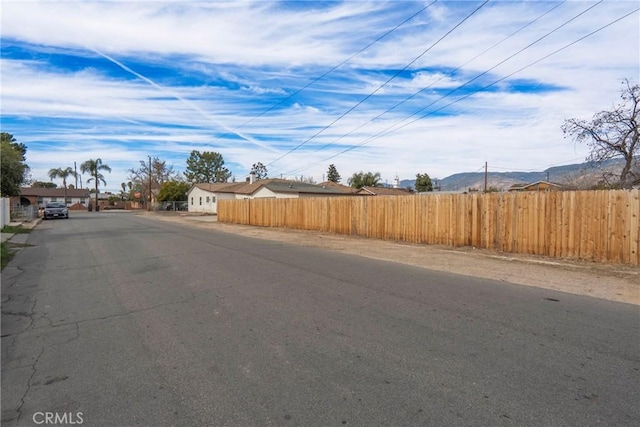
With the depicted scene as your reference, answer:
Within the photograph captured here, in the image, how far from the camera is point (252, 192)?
1820 inches

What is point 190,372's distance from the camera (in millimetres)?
3523

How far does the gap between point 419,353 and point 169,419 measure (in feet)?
7.96

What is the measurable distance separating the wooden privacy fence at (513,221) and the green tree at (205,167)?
7346 cm

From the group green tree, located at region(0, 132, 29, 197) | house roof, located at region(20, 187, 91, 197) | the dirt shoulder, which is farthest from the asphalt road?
house roof, located at region(20, 187, 91, 197)

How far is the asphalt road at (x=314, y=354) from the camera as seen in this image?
2896 millimetres

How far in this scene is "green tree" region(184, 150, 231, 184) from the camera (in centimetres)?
8738

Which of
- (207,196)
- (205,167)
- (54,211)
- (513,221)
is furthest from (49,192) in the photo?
(513,221)

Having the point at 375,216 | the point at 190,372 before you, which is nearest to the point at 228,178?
the point at 375,216

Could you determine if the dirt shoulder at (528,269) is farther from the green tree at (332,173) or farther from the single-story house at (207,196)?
the green tree at (332,173)

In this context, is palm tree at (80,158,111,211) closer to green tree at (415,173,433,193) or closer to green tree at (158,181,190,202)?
green tree at (158,181,190,202)

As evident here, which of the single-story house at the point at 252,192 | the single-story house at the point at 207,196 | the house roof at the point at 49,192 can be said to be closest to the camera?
the single-story house at the point at 252,192

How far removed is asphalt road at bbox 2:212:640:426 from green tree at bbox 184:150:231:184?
83.9m

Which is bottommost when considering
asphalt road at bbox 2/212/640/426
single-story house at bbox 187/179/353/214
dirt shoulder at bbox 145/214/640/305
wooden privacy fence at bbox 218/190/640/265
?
dirt shoulder at bbox 145/214/640/305

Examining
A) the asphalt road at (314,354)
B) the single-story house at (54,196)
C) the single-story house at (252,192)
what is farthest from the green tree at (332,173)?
the asphalt road at (314,354)
